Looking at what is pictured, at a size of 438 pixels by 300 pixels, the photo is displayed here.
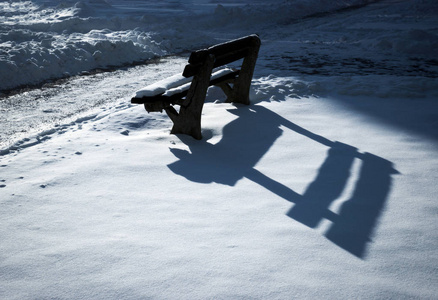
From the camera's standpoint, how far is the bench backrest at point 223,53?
13.9 ft

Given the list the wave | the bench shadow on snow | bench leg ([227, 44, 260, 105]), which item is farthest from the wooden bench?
the wave

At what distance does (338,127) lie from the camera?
4832 mm

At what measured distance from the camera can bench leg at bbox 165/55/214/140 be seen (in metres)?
4.38

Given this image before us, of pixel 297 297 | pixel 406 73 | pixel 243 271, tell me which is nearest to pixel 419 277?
pixel 297 297

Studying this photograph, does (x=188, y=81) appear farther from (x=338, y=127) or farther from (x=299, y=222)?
(x=299, y=222)

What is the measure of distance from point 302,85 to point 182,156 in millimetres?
3273

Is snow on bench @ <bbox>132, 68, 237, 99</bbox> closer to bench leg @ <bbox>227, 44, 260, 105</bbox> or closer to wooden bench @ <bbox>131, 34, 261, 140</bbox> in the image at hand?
wooden bench @ <bbox>131, 34, 261, 140</bbox>

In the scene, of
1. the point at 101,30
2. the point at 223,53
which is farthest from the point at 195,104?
the point at 101,30

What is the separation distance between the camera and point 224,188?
3.31 m

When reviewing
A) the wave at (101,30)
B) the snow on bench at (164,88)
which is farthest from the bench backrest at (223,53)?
the wave at (101,30)

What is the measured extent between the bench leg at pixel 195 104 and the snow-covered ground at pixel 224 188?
0.67 feet

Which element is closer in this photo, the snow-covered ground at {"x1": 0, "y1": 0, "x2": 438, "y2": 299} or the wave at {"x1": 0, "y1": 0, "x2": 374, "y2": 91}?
the snow-covered ground at {"x1": 0, "y1": 0, "x2": 438, "y2": 299}

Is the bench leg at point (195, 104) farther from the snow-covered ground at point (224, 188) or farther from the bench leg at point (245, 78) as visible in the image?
the bench leg at point (245, 78)

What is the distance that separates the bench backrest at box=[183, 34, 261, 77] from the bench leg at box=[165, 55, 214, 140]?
0.25 feet
